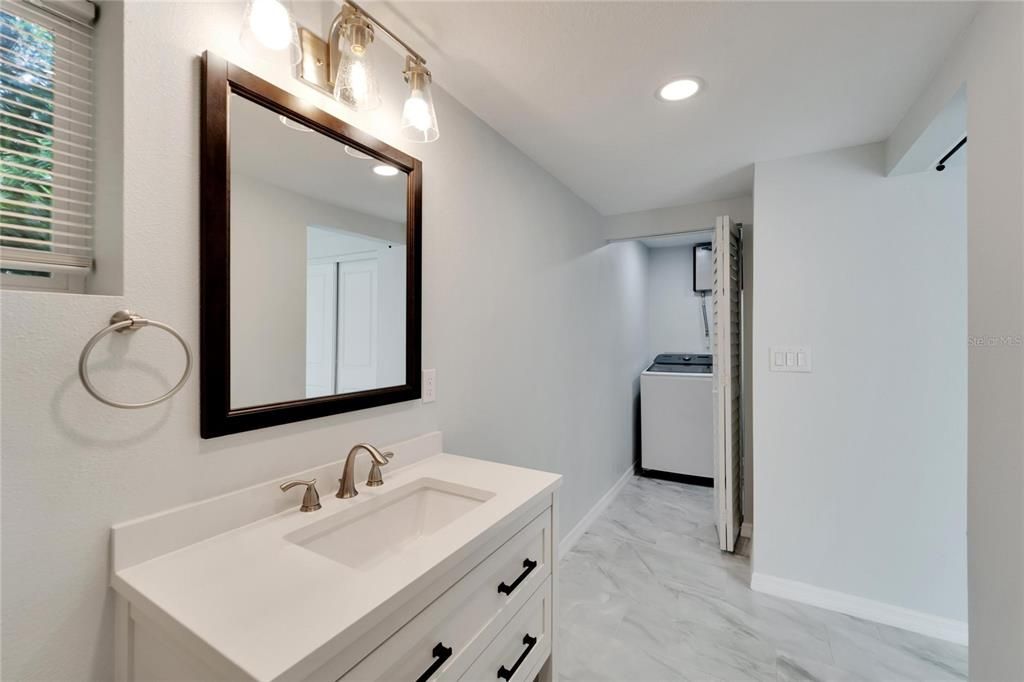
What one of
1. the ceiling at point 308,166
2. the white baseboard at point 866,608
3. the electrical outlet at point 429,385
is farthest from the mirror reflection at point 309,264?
the white baseboard at point 866,608

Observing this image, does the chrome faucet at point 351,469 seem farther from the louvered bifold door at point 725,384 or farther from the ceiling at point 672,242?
the ceiling at point 672,242

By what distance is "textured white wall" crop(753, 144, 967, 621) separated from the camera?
1.92m

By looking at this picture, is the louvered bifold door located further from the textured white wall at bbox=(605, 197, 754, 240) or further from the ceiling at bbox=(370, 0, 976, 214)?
the ceiling at bbox=(370, 0, 976, 214)

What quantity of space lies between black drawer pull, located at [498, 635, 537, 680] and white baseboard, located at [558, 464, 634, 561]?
1365mm

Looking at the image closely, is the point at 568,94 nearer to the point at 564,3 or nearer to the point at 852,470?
the point at 564,3

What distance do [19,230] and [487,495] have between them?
1.10 meters

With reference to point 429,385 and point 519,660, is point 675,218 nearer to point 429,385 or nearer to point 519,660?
point 429,385

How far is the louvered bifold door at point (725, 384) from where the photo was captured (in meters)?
2.58

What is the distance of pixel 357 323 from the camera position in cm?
131

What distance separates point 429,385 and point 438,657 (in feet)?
2.80

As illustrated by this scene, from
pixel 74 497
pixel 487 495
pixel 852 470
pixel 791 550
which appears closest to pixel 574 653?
pixel 487 495

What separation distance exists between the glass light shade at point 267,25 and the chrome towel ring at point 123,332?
633 millimetres

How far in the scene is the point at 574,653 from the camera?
180 cm

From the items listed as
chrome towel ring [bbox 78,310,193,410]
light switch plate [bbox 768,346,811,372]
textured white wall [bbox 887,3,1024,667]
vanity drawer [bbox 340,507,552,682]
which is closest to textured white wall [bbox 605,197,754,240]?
light switch plate [bbox 768,346,811,372]
